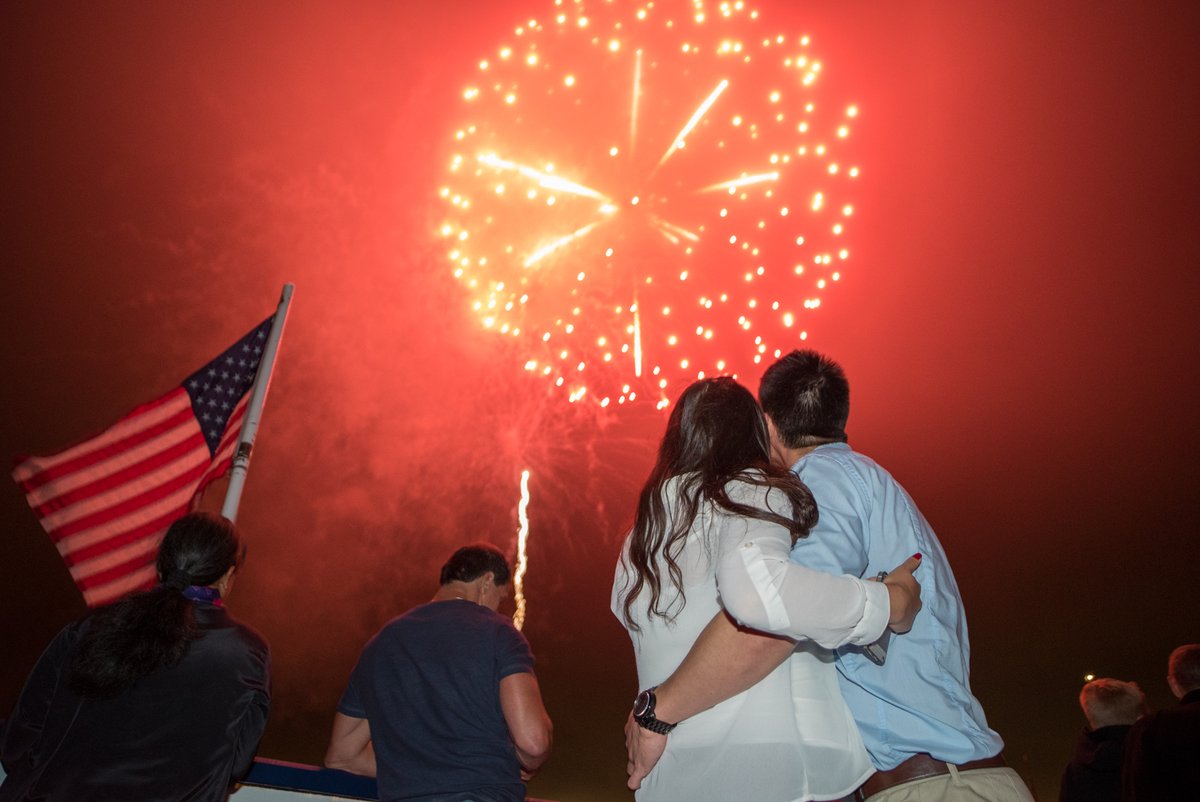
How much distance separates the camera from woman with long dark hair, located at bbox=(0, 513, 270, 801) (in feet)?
9.02

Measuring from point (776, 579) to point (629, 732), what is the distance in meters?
0.58

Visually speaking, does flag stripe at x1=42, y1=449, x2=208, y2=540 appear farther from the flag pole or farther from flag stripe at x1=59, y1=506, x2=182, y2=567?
the flag pole

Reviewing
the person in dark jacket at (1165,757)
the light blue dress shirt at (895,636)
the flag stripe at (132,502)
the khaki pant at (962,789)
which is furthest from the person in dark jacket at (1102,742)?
the flag stripe at (132,502)

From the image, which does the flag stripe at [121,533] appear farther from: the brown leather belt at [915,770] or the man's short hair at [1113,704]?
the man's short hair at [1113,704]

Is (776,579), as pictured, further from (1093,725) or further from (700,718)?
(1093,725)

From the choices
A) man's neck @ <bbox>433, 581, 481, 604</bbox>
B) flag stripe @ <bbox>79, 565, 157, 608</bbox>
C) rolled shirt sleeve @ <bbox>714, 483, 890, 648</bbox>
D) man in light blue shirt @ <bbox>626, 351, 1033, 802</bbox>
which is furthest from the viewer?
flag stripe @ <bbox>79, 565, 157, 608</bbox>

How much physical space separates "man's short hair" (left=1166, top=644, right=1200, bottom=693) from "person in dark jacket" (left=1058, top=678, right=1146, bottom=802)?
1.34 ft

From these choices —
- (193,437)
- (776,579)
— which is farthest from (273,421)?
(776,579)

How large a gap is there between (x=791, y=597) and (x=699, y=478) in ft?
1.61

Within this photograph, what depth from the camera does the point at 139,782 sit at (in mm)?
2729

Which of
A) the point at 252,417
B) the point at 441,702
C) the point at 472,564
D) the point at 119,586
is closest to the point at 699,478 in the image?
the point at 441,702

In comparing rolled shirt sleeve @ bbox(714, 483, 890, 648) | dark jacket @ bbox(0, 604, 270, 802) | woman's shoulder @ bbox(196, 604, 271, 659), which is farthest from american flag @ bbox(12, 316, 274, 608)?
rolled shirt sleeve @ bbox(714, 483, 890, 648)

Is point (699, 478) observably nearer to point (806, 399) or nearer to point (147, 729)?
point (806, 399)

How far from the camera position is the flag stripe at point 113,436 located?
17.1ft
